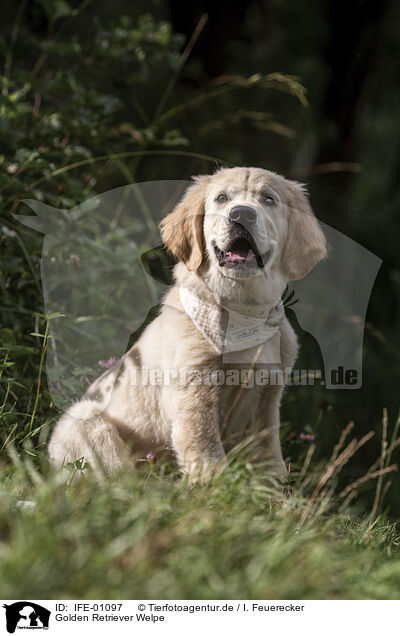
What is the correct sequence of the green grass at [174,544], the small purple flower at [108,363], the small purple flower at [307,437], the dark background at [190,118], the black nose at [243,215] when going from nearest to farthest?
the green grass at [174,544]
the black nose at [243,215]
the small purple flower at [108,363]
the small purple flower at [307,437]
the dark background at [190,118]

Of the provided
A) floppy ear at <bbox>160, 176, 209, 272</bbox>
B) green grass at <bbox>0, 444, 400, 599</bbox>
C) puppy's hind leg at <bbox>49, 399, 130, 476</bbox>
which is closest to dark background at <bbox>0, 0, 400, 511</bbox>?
puppy's hind leg at <bbox>49, 399, 130, 476</bbox>

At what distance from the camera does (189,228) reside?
215 centimetres

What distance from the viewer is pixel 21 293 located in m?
3.32

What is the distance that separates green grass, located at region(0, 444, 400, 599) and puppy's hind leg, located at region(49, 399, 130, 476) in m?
0.12

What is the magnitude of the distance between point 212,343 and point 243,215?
1.48ft

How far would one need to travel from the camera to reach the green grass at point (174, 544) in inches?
60.6

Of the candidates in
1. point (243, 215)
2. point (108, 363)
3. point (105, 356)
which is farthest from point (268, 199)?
point (105, 356)

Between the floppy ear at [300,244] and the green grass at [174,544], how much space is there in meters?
0.69

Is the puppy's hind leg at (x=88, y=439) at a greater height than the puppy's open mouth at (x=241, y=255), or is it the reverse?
the puppy's open mouth at (x=241, y=255)

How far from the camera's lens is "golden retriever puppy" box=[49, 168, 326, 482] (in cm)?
206
